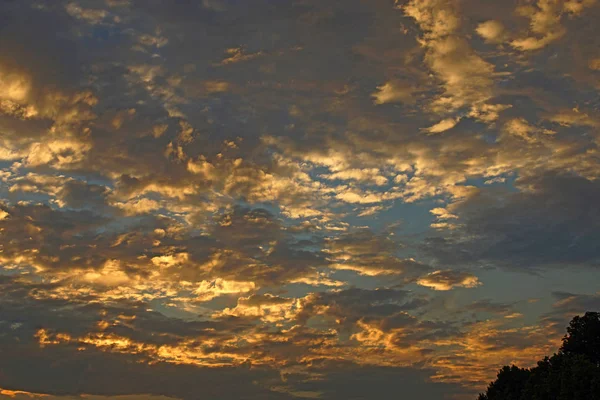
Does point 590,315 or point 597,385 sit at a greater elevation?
point 590,315

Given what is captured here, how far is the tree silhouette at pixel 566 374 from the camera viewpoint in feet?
227

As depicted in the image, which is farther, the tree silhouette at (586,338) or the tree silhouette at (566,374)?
the tree silhouette at (586,338)

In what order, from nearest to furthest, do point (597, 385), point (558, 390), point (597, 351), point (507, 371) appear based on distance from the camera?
1. point (597, 385)
2. point (558, 390)
3. point (597, 351)
4. point (507, 371)

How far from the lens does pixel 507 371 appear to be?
104375 mm

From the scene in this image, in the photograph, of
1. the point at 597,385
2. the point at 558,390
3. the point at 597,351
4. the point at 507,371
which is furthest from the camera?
the point at 507,371

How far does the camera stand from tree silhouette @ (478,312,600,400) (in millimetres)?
69125

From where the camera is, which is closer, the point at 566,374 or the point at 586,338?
the point at 566,374

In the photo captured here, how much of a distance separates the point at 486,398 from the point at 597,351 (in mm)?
22916

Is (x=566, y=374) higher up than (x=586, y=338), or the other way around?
(x=586, y=338)

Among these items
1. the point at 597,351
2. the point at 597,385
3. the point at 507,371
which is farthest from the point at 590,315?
the point at 597,385

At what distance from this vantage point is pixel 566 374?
71.5m

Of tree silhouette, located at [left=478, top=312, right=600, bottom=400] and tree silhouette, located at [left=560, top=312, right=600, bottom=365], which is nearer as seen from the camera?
tree silhouette, located at [left=478, top=312, right=600, bottom=400]

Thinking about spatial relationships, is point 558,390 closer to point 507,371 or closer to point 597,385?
point 597,385

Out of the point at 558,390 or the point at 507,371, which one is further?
the point at 507,371
